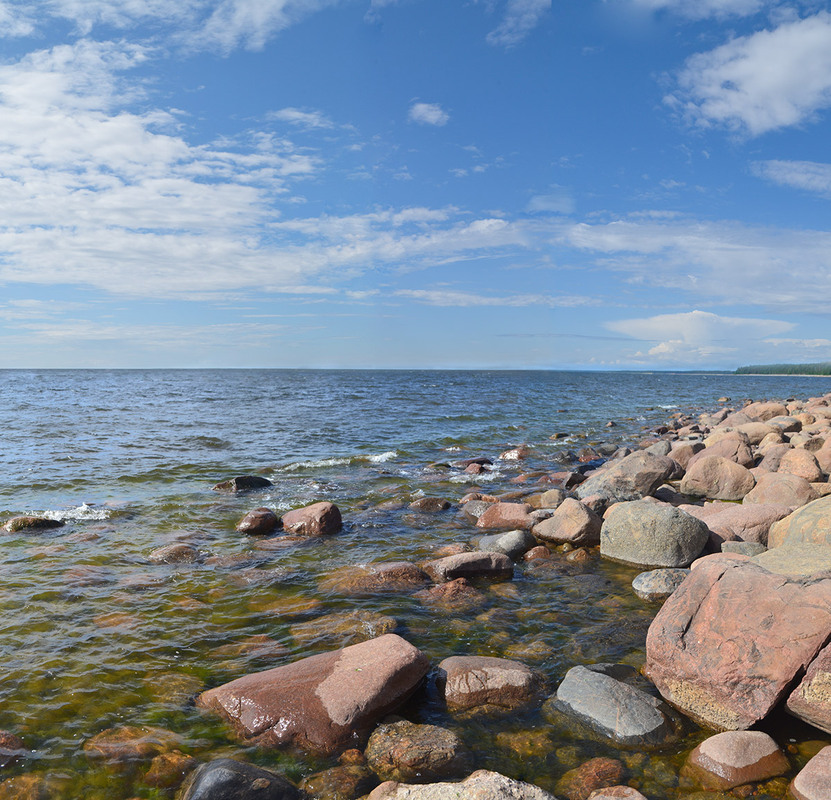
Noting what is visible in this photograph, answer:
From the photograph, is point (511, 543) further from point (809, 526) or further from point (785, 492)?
point (785, 492)

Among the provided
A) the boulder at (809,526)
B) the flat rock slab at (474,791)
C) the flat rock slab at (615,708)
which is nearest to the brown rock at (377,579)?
the flat rock slab at (615,708)

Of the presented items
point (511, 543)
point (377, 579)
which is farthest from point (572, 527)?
point (377, 579)

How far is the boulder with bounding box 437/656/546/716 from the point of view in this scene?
4977mm

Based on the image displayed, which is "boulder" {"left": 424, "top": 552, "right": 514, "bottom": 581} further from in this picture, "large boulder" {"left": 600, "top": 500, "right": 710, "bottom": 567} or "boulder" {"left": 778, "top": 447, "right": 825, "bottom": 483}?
"boulder" {"left": 778, "top": 447, "right": 825, "bottom": 483}

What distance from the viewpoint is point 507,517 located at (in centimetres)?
1087

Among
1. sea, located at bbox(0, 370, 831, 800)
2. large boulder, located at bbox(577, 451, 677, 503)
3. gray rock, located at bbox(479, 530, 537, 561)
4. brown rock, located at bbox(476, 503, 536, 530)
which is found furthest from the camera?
large boulder, located at bbox(577, 451, 677, 503)

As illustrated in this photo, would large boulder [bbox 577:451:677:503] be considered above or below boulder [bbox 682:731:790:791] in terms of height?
above

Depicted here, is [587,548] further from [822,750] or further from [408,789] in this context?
[408,789]

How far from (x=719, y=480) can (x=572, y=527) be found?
5.23 metres

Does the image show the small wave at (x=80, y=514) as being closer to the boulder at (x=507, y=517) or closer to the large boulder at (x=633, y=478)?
the boulder at (x=507, y=517)

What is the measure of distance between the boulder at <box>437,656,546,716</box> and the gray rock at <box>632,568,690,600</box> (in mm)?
2655

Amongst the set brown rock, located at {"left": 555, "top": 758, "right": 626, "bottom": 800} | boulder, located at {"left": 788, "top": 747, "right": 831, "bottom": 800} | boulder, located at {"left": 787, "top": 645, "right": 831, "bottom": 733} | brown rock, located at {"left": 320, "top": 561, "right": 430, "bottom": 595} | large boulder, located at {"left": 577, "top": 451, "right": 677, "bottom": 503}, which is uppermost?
large boulder, located at {"left": 577, "top": 451, "right": 677, "bottom": 503}

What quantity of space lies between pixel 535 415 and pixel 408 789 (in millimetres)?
32335

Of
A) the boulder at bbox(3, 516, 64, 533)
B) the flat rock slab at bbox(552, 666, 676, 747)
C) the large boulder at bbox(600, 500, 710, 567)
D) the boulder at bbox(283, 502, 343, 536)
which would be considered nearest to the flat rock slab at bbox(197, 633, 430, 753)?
the flat rock slab at bbox(552, 666, 676, 747)
